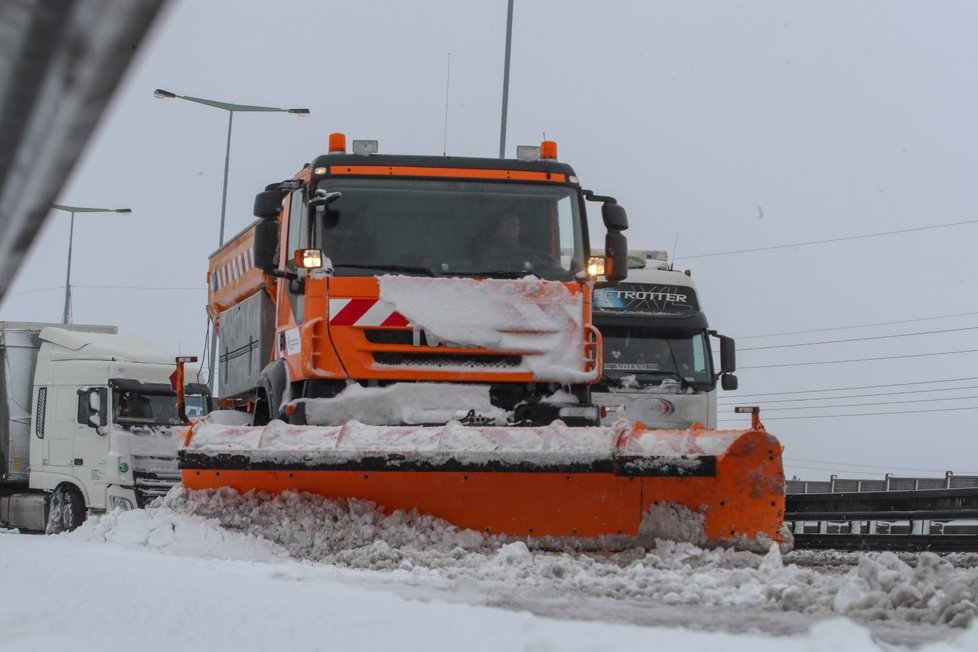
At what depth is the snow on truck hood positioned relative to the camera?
8.42 metres

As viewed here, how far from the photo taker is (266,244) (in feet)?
29.9

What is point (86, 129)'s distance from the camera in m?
1.26

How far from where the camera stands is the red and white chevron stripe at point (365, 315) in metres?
8.37

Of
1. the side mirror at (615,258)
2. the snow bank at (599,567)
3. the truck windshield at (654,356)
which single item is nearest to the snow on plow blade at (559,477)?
the snow bank at (599,567)

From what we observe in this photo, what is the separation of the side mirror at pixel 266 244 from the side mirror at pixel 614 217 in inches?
98.9

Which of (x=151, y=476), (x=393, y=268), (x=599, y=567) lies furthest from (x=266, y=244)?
(x=151, y=476)

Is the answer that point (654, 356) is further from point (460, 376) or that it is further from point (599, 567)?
point (599, 567)

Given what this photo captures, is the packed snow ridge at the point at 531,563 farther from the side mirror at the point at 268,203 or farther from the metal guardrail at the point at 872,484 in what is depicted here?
the metal guardrail at the point at 872,484

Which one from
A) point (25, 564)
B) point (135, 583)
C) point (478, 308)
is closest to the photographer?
point (135, 583)

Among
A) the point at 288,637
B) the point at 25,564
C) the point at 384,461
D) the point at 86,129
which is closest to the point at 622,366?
the point at 384,461

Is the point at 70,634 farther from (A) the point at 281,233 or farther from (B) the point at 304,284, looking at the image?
(A) the point at 281,233

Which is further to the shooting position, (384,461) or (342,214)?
(342,214)

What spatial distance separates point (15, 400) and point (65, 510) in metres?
2.35

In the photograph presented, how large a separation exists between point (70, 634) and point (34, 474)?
1714cm
